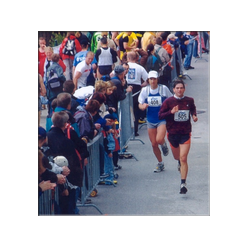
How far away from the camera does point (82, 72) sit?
11.9 metres

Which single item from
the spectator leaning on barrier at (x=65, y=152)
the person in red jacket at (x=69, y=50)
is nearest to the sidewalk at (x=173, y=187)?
the spectator leaning on barrier at (x=65, y=152)

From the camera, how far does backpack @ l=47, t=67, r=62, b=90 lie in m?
10.9

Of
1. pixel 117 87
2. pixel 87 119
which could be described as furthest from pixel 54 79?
pixel 87 119

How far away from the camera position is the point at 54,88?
35.8ft

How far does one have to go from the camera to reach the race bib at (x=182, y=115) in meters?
10.4

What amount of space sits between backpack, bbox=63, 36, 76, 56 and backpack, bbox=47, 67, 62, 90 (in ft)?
1.43

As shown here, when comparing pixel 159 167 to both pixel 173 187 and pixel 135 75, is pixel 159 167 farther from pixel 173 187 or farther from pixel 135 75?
pixel 135 75

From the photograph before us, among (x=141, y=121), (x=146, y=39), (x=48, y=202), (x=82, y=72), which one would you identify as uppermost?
(x=146, y=39)

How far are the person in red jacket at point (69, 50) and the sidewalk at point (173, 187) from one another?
1.53 meters

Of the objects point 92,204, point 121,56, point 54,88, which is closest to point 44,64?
point 54,88

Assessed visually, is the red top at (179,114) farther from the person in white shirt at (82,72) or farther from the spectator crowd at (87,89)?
the person in white shirt at (82,72)

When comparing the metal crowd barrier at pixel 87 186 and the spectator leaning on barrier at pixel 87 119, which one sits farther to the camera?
the spectator leaning on barrier at pixel 87 119

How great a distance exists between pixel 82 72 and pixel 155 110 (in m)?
1.59
